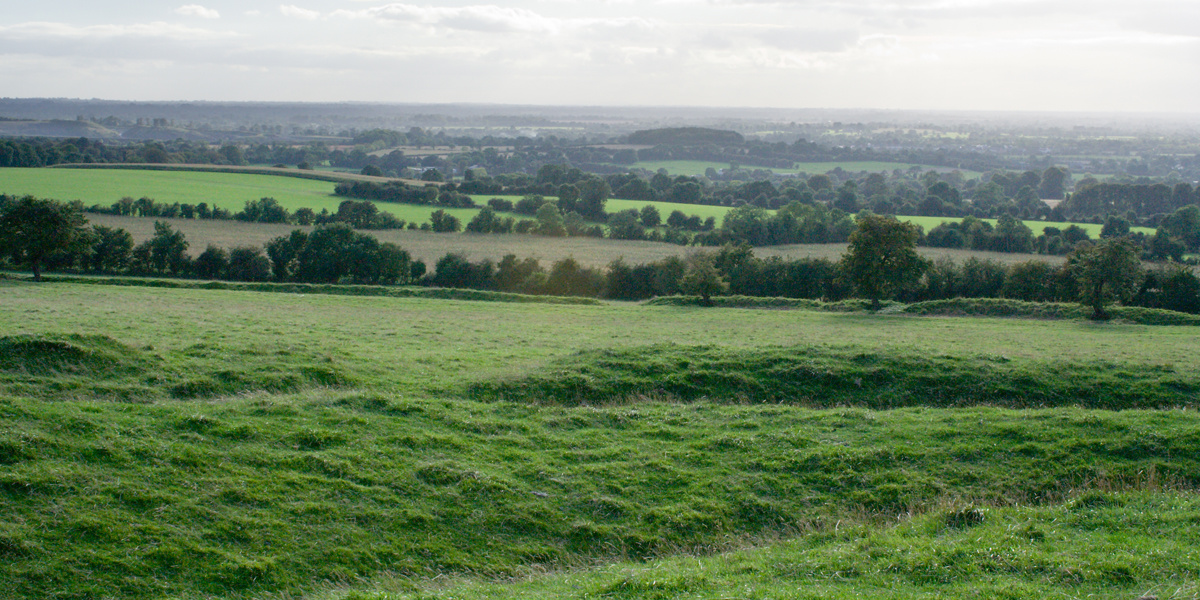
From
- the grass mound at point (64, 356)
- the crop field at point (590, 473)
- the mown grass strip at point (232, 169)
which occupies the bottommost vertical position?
the crop field at point (590, 473)

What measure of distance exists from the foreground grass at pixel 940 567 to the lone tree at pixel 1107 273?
35620mm

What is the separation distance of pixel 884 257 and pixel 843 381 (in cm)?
2640

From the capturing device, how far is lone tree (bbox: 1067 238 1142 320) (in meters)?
43.0

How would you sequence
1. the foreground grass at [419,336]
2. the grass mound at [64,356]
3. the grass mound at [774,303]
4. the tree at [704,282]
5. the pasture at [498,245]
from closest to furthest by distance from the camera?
the grass mound at [64,356], the foreground grass at [419,336], the grass mound at [774,303], the tree at [704,282], the pasture at [498,245]

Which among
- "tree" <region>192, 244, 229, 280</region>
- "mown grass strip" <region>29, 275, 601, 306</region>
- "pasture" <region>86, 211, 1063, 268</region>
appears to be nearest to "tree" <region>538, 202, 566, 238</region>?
"pasture" <region>86, 211, 1063, 268</region>

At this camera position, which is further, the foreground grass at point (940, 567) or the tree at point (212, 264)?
the tree at point (212, 264)

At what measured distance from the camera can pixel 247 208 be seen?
9669 centimetres

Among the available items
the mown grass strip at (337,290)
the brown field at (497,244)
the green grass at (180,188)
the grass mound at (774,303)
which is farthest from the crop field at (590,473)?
the green grass at (180,188)

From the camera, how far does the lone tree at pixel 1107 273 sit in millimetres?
43000

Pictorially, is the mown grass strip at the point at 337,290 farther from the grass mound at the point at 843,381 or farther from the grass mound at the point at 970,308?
the grass mound at the point at 843,381

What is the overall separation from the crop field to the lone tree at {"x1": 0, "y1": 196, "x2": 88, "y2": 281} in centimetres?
3413

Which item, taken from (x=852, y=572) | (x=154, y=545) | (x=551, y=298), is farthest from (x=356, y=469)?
(x=551, y=298)

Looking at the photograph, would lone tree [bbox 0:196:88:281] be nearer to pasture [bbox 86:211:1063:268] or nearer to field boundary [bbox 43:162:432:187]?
pasture [bbox 86:211:1063:268]

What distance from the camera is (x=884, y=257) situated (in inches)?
1853
